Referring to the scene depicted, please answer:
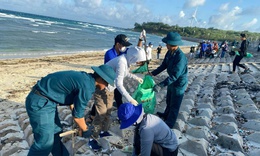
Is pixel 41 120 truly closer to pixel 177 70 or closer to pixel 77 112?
pixel 77 112

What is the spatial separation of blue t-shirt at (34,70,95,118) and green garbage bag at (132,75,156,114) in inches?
67.8

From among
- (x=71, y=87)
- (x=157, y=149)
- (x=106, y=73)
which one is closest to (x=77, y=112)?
(x=71, y=87)

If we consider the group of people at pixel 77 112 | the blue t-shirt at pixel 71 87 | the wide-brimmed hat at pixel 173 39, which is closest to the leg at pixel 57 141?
the group of people at pixel 77 112

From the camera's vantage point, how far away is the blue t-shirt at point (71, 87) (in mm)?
2193

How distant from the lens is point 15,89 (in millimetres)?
7410

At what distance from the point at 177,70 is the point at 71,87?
1.76 meters

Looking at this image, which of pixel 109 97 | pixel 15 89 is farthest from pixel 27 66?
pixel 109 97

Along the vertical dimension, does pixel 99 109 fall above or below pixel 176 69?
below

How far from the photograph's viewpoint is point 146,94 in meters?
3.90

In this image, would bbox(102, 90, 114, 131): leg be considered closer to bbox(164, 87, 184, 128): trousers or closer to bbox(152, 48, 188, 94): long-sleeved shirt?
bbox(152, 48, 188, 94): long-sleeved shirt

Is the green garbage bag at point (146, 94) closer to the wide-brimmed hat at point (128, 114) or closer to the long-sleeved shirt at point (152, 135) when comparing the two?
the long-sleeved shirt at point (152, 135)

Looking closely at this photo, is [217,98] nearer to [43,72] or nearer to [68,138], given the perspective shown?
[68,138]

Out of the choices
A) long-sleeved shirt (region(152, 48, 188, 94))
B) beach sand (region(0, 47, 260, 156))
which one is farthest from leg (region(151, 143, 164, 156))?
long-sleeved shirt (region(152, 48, 188, 94))

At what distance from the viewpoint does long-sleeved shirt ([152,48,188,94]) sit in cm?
344
